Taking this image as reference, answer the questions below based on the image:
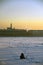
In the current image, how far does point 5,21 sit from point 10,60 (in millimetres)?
564

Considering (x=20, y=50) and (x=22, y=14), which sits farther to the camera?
(x=20, y=50)

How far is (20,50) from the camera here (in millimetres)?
2434

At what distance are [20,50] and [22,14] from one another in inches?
21.3

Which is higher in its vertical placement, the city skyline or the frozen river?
the city skyline

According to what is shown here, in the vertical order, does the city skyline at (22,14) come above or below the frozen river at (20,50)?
above

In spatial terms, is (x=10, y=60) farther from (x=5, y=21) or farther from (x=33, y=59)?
(x=5, y=21)

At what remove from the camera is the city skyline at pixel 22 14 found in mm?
2270

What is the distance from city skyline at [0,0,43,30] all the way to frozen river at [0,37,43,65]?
189 mm

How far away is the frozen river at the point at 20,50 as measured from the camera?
229cm

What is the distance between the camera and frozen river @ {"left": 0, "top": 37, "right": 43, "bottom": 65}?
7.50ft

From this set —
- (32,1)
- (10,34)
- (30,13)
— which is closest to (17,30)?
(10,34)

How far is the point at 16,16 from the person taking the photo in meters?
2.32

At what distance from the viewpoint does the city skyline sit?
2.27m

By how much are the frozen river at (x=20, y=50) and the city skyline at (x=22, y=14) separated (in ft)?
0.62
